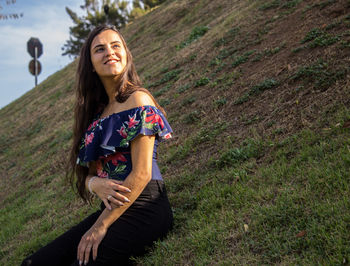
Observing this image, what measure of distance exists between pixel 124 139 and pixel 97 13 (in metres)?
37.8

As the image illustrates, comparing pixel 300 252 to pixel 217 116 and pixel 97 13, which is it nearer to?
pixel 217 116

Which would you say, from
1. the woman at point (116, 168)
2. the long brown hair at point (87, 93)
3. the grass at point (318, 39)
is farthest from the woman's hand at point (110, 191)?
the grass at point (318, 39)

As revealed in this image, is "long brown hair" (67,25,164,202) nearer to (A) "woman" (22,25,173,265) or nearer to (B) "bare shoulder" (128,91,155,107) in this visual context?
(A) "woman" (22,25,173,265)

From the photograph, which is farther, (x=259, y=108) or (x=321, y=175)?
(x=259, y=108)

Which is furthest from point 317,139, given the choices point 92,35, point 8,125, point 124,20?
point 124,20

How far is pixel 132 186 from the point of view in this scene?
92.7 inches

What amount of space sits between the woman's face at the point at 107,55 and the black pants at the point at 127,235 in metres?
1.04

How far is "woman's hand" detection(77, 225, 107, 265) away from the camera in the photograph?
7.39 feet

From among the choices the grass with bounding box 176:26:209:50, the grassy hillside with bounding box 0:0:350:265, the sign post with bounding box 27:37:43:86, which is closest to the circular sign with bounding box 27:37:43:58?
the sign post with bounding box 27:37:43:86

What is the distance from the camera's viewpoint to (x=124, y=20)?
34625 mm

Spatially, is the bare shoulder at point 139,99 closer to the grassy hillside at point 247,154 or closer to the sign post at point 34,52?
the grassy hillside at point 247,154

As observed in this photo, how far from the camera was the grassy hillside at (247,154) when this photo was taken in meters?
2.33

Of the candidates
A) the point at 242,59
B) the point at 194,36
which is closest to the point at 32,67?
the point at 194,36

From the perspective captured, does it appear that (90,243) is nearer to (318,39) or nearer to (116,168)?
(116,168)
